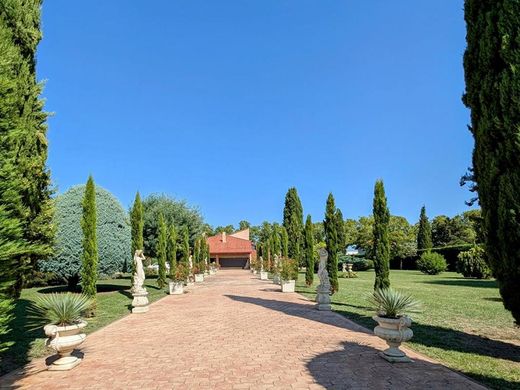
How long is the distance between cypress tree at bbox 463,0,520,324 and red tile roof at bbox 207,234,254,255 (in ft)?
163

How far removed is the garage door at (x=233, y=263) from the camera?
56.6 m

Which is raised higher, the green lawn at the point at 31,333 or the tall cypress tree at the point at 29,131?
the tall cypress tree at the point at 29,131

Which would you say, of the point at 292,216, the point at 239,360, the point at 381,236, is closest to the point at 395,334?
the point at 239,360

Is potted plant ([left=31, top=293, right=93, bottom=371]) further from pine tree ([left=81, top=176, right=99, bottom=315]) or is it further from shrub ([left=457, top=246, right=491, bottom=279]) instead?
shrub ([left=457, top=246, right=491, bottom=279])

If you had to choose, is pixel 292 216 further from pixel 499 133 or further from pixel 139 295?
pixel 499 133

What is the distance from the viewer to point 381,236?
1230 centimetres

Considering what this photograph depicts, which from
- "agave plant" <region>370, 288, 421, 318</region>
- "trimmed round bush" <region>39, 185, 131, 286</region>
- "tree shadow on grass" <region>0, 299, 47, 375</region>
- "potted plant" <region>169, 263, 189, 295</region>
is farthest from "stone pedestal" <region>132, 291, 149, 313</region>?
"agave plant" <region>370, 288, 421, 318</region>

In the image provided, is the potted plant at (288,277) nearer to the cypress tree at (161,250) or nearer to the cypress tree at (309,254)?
the cypress tree at (309,254)

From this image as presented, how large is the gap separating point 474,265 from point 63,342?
28325mm

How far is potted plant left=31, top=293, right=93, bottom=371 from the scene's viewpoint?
6035 mm

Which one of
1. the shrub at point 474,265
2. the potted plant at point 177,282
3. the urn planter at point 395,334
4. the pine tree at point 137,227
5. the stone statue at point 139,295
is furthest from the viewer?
the shrub at point 474,265

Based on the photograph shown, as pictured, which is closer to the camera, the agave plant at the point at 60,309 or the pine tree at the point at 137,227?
the agave plant at the point at 60,309

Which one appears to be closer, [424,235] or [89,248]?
[89,248]

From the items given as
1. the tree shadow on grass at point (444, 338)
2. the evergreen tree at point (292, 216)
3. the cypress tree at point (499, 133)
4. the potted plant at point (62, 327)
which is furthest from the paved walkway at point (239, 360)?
the evergreen tree at point (292, 216)
